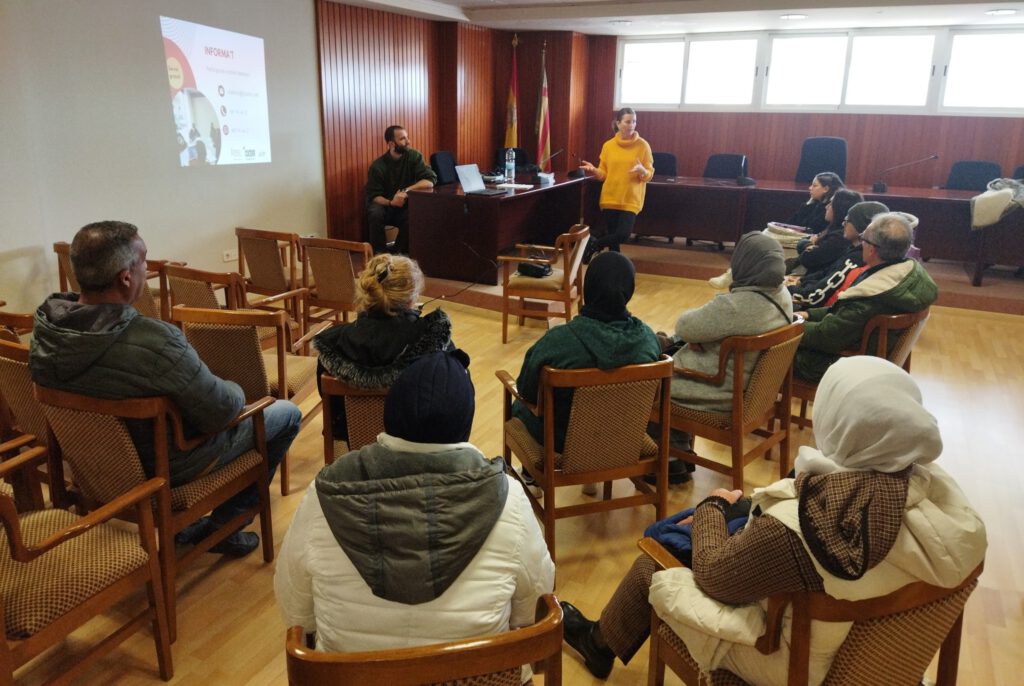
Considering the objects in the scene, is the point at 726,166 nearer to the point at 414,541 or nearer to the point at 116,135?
the point at 116,135

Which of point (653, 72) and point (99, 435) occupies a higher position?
point (653, 72)

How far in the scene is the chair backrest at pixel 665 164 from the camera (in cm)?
808

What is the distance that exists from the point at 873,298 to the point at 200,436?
262cm

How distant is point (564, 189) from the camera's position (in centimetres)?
747

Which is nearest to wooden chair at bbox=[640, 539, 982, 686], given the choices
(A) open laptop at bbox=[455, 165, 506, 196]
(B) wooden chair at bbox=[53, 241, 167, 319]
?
(B) wooden chair at bbox=[53, 241, 167, 319]

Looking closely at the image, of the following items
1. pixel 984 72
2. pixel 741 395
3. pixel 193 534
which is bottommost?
pixel 193 534

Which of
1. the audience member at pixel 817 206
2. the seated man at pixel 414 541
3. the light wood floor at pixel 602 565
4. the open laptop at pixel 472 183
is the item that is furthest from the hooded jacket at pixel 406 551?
the open laptop at pixel 472 183

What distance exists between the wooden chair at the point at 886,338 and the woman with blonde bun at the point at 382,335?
5.49 feet

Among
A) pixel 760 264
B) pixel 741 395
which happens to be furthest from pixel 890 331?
pixel 741 395

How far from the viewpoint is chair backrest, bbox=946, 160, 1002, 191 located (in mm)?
6918

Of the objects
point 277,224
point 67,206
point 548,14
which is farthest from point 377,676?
point 548,14

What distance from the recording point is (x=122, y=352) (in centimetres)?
182

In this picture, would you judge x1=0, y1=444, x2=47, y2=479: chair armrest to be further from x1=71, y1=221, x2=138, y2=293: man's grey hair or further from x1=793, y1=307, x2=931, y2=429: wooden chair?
x1=793, y1=307, x2=931, y2=429: wooden chair

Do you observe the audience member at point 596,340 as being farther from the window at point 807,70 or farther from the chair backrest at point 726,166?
the window at point 807,70
